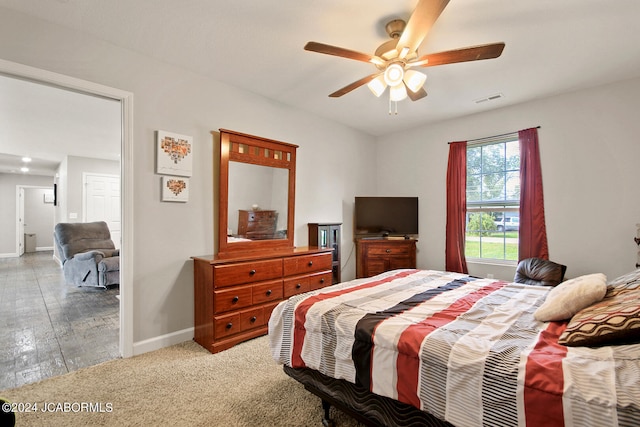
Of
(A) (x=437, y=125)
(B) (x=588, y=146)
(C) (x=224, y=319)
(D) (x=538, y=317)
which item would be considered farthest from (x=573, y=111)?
(C) (x=224, y=319)

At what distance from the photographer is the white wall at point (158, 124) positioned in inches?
86.4

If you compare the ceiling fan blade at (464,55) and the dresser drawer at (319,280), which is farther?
the dresser drawer at (319,280)

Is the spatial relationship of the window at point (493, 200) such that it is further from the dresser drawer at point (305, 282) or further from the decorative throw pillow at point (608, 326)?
the decorative throw pillow at point (608, 326)

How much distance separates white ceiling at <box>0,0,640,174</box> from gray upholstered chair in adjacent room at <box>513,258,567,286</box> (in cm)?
201

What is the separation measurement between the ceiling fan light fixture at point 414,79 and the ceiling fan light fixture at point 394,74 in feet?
0.46

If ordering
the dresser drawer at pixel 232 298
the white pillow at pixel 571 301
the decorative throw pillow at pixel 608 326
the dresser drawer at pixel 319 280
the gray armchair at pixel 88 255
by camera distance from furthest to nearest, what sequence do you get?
the gray armchair at pixel 88 255
the dresser drawer at pixel 319 280
the dresser drawer at pixel 232 298
the white pillow at pixel 571 301
the decorative throw pillow at pixel 608 326

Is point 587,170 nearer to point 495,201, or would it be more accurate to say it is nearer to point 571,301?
point 495,201

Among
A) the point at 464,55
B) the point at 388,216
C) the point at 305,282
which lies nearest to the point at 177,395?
the point at 305,282

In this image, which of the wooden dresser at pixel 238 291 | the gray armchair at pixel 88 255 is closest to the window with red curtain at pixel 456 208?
the wooden dresser at pixel 238 291

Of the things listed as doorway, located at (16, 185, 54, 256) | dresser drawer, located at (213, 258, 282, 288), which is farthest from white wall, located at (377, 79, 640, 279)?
doorway, located at (16, 185, 54, 256)

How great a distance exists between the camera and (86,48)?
233 cm

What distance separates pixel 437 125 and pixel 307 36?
2.92 meters

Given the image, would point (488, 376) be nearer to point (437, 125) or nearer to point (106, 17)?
point (106, 17)

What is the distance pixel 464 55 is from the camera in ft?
6.45
